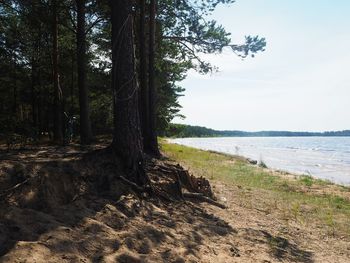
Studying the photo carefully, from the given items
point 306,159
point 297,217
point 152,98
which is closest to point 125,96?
point 297,217

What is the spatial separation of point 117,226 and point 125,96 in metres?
3.17

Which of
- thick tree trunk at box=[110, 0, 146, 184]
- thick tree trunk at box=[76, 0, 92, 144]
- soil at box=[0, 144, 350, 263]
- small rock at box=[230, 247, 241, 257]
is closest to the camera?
soil at box=[0, 144, 350, 263]

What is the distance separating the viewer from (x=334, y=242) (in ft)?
27.4

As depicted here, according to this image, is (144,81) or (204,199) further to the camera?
(144,81)

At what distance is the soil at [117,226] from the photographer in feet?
16.8

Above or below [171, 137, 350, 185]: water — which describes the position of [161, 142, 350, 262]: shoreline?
above

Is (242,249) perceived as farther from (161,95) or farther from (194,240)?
(161,95)

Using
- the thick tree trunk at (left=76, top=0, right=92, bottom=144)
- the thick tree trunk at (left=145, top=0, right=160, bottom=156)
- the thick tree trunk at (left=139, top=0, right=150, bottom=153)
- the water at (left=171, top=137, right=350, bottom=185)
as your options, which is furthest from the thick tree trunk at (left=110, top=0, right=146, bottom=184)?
the water at (left=171, top=137, right=350, bottom=185)

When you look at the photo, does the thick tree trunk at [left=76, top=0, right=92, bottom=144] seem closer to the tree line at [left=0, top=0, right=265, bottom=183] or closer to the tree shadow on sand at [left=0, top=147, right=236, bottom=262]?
the tree line at [left=0, top=0, right=265, bottom=183]

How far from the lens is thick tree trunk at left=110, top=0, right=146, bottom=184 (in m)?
8.42

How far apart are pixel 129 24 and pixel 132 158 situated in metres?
2.88

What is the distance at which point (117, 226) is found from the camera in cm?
626

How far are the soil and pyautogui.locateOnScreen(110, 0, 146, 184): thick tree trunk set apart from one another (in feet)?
1.40

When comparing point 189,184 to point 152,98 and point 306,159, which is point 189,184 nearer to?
point 152,98
